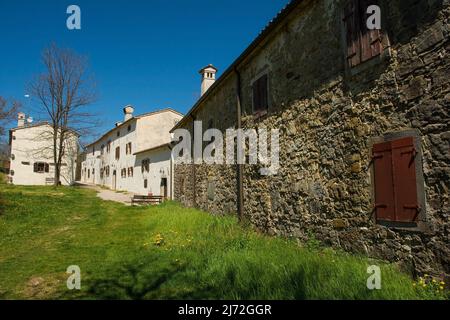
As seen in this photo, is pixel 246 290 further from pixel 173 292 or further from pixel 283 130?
pixel 283 130

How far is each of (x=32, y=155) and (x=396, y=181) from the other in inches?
1323

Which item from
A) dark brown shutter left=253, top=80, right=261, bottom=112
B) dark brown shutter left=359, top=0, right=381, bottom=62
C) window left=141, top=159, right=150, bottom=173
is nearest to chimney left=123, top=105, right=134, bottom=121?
window left=141, top=159, right=150, bottom=173

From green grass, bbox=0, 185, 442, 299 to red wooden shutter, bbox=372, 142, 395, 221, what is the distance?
2.34 feet

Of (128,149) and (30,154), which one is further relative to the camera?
(30,154)

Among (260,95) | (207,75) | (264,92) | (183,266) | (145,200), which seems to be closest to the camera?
(183,266)

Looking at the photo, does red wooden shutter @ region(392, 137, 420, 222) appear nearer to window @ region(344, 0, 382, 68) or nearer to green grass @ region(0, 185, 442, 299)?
green grass @ region(0, 185, 442, 299)

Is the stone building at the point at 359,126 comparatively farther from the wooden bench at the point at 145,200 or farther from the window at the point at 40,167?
the window at the point at 40,167

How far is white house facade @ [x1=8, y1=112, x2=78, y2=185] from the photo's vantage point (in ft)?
98.1

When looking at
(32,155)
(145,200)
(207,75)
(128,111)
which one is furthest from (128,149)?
(207,75)

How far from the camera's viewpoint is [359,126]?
16.2 feet

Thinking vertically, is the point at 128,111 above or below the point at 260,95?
above

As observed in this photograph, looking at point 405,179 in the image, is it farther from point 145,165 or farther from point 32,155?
point 32,155
